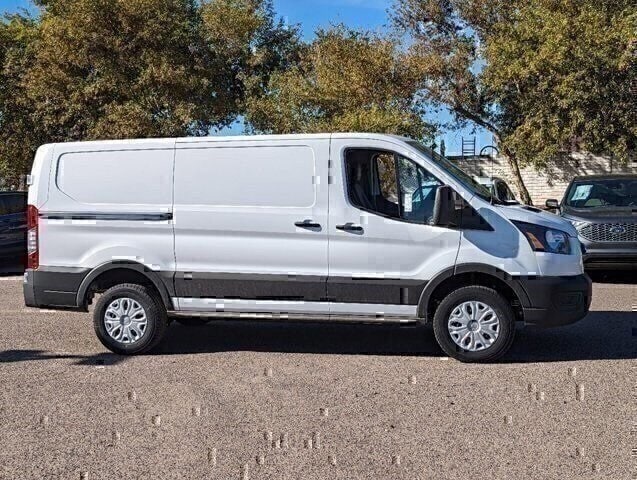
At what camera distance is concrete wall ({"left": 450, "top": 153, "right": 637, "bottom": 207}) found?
1068 inches

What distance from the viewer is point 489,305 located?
6664mm

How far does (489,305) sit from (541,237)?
2.49 feet

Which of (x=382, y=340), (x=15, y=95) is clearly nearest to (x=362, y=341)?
(x=382, y=340)

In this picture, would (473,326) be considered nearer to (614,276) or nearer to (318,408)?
(318,408)

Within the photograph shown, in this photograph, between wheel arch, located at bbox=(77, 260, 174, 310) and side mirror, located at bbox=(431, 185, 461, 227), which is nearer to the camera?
side mirror, located at bbox=(431, 185, 461, 227)

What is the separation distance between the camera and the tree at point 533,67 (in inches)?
808

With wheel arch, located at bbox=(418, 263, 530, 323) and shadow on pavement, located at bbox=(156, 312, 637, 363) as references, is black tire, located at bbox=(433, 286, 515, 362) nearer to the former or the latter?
wheel arch, located at bbox=(418, 263, 530, 323)

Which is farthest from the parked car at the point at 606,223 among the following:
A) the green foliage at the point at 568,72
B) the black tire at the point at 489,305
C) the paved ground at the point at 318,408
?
the green foliage at the point at 568,72

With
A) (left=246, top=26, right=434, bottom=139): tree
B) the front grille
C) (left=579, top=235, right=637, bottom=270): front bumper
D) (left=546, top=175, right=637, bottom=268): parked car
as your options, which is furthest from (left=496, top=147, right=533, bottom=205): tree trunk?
(left=579, top=235, right=637, bottom=270): front bumper

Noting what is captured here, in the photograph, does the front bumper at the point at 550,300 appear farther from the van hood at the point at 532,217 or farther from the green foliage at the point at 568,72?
the green foliage at the point at 568,72

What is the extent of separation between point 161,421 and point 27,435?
862 millimetres

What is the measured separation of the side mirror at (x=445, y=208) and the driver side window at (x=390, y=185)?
142 mm

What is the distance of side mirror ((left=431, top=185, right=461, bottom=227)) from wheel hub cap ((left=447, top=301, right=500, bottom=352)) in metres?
0.76

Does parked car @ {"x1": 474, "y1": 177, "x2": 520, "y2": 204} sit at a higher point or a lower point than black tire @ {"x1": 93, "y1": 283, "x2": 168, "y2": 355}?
higher
